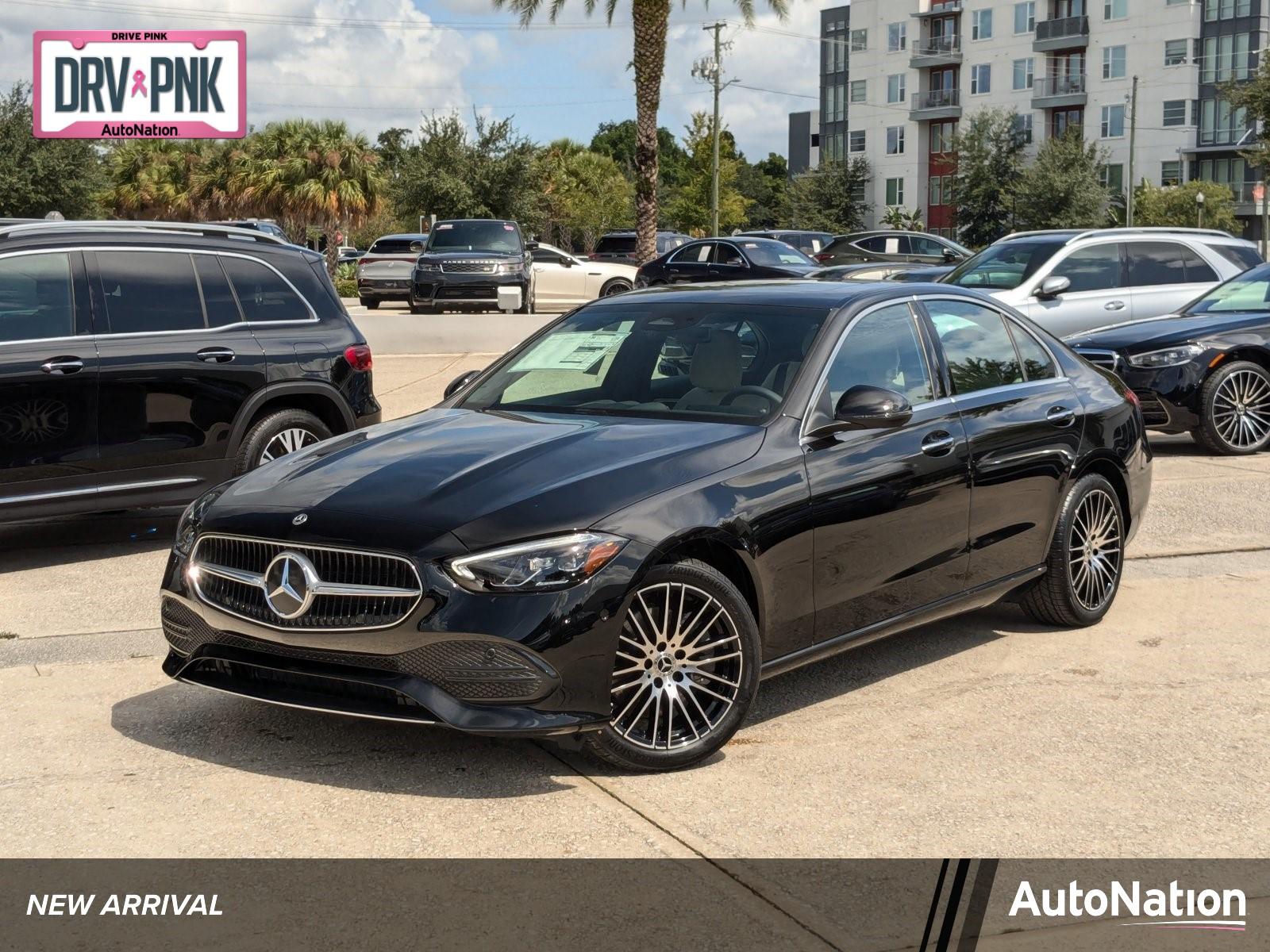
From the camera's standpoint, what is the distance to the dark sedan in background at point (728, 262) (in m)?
27.0

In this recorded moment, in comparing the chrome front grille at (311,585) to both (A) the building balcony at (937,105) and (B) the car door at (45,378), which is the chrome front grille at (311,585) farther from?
(A) the building balcony at (937,105)

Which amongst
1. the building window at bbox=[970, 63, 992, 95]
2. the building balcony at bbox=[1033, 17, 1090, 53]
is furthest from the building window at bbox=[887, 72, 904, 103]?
the building balcony at bbox=[1033, 17, 1090, 53]

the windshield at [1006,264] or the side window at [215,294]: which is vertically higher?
the windshield at [1006,264]

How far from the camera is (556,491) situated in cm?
495

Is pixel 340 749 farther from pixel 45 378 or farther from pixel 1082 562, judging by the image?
pixel 45 378

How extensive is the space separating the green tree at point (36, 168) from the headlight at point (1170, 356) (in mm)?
35045

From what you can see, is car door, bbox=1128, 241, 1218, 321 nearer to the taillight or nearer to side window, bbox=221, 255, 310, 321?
the taillight

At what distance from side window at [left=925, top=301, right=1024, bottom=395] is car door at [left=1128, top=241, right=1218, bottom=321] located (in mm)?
9983

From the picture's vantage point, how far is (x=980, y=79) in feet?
289

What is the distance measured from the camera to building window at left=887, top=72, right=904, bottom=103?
91750mm

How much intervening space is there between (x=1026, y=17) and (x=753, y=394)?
85.6 metres

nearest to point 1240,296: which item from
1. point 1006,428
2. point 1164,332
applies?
point 1164,332

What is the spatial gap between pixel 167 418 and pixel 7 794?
4.25 meters

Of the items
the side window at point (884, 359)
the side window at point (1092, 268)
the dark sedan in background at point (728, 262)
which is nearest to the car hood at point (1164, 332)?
the side window at point (1092, 268)
